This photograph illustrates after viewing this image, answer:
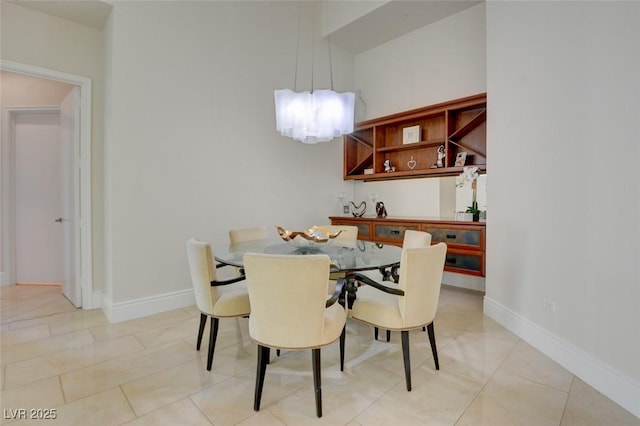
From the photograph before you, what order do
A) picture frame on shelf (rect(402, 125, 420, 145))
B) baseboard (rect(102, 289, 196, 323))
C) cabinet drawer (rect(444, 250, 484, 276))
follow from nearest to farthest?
baseboard (rect(102, 289, 196, 323)) < cabinet drawer (rect(444, 250, 484, 276)) < picture frame on shelf (rect(402, 125, 420, 145))

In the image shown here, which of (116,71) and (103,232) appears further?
(103,232)

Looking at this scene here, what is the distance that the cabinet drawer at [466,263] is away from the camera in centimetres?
345

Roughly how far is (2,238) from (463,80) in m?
6.42

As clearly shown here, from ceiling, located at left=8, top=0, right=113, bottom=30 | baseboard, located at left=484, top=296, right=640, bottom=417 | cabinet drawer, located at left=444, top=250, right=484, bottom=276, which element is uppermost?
ceiling, located at left=8, top=0, right=113, bottom=30

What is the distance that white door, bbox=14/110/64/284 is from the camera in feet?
14.1

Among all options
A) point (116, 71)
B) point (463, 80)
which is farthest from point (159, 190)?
point (463, 80)

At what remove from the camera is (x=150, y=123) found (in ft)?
10.4

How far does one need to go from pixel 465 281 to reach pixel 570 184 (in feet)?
7.65

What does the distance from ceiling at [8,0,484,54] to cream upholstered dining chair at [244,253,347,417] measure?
3.07 m

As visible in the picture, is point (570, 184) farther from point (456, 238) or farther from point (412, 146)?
point (412, 146)

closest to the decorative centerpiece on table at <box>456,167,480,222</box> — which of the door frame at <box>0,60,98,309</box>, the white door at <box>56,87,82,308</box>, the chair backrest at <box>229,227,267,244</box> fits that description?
the chair backrest at <box>229,227,267,244</box>

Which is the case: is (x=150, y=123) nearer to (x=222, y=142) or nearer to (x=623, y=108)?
(x=222, y=142)

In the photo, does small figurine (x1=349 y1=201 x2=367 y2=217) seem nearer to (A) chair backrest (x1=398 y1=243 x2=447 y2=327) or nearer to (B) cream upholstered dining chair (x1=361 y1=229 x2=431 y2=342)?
(B) cream upholstered dining chair (x1=361 y1=229 x2=431 y2=342)

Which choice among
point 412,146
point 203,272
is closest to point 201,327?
point 203,272
